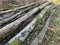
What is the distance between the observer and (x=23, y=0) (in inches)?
454

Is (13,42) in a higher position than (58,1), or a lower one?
higher

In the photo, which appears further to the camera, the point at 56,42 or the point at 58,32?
the point at 58,32

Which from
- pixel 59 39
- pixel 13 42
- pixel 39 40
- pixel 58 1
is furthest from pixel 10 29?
A: pixel 58 1

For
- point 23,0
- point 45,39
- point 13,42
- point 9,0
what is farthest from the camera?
point 23,0

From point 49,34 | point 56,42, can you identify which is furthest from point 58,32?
point 56,42

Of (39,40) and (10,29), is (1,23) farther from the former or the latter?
(39,40)

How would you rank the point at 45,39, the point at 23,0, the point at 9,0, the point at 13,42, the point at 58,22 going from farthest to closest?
the point at 23,0, the point at 9,0, the point at 58,22, the point at 45,39, the point at 13,42

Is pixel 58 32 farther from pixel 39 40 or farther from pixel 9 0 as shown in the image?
pixel 9 0

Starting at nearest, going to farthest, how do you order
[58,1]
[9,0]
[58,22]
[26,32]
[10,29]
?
1. [10,29]
2. [26,32]
3. [58,22]
4. [9,0]
5. [58,1]

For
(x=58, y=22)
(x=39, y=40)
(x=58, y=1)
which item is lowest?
(x=58, y=1)

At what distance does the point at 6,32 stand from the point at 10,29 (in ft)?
1.06

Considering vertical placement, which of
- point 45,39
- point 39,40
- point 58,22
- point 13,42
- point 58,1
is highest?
point 13,42

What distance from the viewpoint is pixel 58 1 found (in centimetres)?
1592

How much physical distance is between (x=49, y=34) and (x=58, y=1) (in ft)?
32.7
